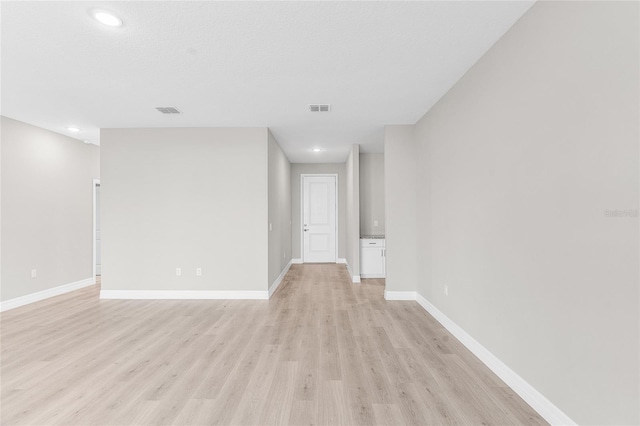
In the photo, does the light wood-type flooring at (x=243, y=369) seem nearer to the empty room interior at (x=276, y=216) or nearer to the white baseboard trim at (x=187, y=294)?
the empty room interior at (x=276, y=216)

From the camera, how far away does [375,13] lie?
2086 millimetres

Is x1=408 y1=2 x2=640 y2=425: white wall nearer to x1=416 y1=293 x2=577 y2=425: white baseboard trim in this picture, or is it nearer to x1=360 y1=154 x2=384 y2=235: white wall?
x1=416 y1=293 x2=577 y2=425: white baseboard trim

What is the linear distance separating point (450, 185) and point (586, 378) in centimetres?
208

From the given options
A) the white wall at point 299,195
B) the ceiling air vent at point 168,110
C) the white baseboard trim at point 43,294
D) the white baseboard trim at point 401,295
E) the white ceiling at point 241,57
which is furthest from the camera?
the white wall at point 299,195

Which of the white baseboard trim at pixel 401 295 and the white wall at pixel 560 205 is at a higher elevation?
the white wall at pixel 560 205

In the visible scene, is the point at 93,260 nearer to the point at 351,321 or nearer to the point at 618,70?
the point at 351,321

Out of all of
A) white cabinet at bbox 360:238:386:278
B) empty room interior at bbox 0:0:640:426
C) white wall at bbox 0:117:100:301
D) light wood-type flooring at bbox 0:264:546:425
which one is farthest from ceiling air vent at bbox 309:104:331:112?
white wall at bbox 0:117:100:301

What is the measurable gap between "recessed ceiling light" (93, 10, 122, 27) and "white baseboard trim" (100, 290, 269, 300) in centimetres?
359

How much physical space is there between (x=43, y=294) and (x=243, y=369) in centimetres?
431

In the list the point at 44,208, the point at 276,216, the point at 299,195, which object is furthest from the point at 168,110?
the point at 299,195

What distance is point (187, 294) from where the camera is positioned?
4.73m

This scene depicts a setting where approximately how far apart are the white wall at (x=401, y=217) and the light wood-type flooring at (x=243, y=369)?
61 cm

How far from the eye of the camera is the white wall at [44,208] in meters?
4.35

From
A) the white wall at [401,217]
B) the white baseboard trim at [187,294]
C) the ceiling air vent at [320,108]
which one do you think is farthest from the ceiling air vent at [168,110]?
the white wall at [401,217]
